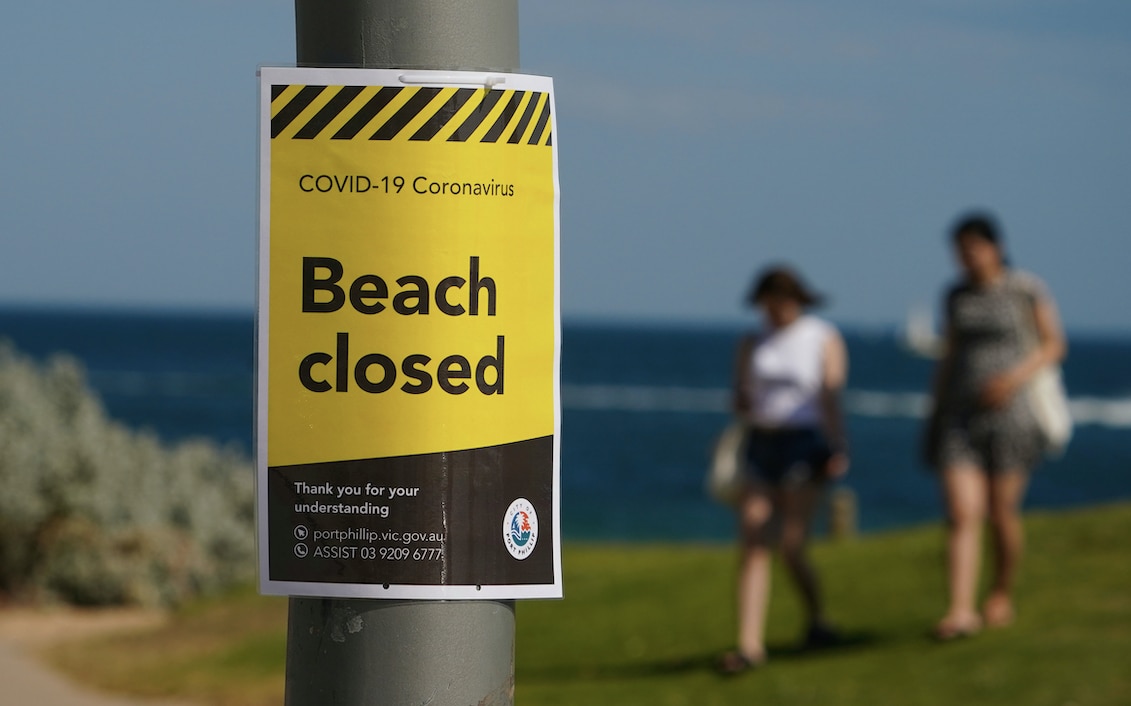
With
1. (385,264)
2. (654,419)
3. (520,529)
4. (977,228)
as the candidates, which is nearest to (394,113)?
(385,264)

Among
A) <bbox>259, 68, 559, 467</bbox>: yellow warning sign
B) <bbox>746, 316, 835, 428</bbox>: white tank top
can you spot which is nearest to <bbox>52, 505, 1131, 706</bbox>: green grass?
<bbox>746, 316, 835, 428</bbox>: white tank top

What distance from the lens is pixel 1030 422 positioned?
8008mm

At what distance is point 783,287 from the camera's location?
842cm

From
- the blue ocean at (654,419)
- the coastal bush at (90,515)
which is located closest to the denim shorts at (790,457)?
the blue ocean at (654,419)

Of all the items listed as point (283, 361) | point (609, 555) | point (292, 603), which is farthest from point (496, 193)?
point (609, 555)

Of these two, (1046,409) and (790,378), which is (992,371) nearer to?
(1046,409)

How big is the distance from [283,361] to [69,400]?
13919mm

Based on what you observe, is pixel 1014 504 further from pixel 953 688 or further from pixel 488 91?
pixel 488 91

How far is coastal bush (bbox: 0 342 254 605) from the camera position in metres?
13.9

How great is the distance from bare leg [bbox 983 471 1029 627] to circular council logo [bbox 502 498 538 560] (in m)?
5.79

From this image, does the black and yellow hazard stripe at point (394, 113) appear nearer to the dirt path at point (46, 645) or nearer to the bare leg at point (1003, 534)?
the bare leg at point (1003, 534)

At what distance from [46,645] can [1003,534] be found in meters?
7.66

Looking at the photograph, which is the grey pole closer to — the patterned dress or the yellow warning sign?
the yellow warning sign

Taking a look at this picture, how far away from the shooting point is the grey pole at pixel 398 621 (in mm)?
2373
